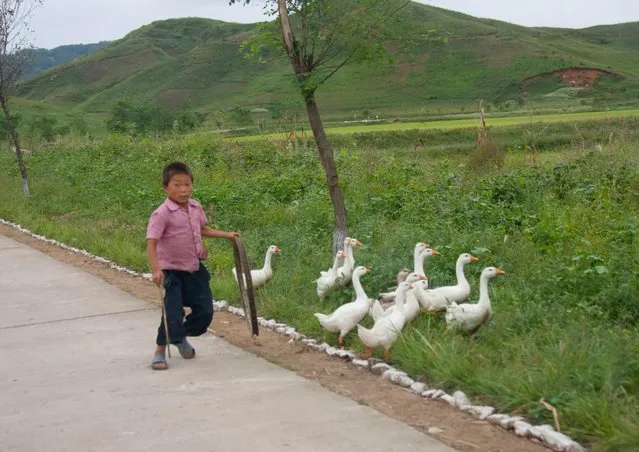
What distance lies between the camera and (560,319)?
6551 millimetres

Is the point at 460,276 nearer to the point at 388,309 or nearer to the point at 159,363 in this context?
the point at 388,309

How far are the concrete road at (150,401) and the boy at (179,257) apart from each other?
25 cm

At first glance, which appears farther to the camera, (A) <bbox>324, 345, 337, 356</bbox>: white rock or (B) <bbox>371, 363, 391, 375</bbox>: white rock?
(A) <bbox>324, 345, 337, 356</bbox>: white rock

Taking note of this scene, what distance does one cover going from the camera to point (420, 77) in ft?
279

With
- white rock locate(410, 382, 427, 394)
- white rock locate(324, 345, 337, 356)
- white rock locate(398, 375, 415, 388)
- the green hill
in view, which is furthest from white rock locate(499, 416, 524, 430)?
the green hill

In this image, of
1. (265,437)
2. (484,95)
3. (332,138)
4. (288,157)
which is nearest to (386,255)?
(265,437)

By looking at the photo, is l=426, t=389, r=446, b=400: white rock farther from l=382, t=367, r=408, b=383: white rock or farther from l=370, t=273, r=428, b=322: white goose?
l=370, t=273, r=428, b=322: white goose

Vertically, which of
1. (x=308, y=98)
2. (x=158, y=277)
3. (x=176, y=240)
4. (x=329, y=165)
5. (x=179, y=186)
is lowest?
(x=158, y=277)

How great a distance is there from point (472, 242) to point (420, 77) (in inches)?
3072

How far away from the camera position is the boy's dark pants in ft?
21.7

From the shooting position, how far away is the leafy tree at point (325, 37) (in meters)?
8.58

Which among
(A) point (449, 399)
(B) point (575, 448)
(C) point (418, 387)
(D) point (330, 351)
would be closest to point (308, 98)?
(D) point (330, 351)

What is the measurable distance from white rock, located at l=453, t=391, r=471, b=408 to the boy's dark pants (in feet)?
7.56

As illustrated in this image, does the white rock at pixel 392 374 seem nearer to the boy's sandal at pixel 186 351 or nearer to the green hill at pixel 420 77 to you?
the boy's sandal at pixel 186 351
